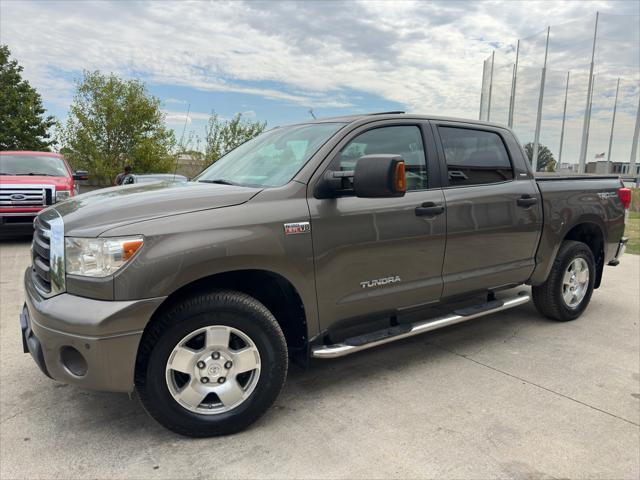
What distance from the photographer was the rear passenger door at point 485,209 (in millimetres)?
3684

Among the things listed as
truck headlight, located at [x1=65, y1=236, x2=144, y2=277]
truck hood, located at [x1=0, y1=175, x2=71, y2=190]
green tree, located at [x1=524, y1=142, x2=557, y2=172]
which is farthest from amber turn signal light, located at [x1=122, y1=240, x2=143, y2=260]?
green tree, located at [x1=524, y1=142, x2=557, y2=172]

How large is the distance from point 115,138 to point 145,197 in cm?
2142

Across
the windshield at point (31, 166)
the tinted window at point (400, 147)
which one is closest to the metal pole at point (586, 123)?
the windshield at point (31, 166)

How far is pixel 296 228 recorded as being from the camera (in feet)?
9.35

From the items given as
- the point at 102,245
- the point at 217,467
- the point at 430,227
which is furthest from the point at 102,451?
the point at 430,227

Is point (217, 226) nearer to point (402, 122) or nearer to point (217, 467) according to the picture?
point (217, 467)

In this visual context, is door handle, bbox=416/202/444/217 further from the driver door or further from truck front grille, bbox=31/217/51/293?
truck front grille, bbox=31/217/51/293

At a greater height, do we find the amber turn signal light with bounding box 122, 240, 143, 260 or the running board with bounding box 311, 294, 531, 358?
the amber turn signal light with bounding box 122, 240, 143, 260

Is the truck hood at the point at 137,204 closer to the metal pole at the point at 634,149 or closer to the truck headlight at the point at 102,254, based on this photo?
the truck headlight at the point at 102,254

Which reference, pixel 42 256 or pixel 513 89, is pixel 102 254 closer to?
pixel 42 256

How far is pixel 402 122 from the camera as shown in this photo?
3553 mm

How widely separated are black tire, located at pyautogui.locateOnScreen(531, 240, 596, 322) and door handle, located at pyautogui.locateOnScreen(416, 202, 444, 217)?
1.80m

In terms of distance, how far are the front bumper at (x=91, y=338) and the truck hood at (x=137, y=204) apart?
1.24 feet

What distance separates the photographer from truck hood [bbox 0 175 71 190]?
Result: 8.86 metres
